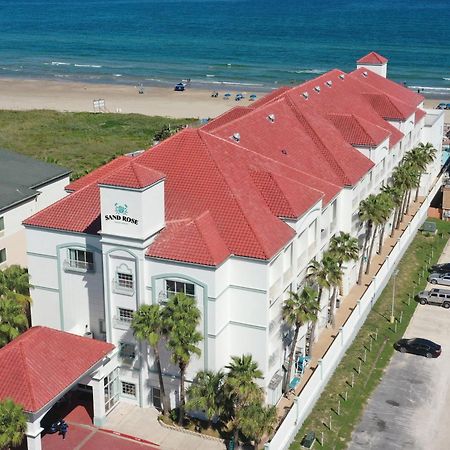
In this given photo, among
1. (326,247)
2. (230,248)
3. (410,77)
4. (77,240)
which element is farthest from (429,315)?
(410,77)

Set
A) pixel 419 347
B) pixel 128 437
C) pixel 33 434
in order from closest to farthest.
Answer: pixel 33 434 < pixel 128 437 < pixel 419 347

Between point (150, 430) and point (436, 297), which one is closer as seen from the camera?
point (150, 430)

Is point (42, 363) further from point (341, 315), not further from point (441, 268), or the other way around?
point (441, 268)

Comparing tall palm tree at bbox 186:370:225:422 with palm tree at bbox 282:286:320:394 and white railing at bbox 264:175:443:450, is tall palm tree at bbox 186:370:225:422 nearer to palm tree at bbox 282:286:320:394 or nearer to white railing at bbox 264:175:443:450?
white railing at bbox 264:175:443:450

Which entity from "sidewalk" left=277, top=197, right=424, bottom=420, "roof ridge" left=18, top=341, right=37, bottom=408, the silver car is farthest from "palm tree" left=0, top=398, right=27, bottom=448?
the silver car

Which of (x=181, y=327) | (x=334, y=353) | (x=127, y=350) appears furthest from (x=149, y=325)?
(x=334, y=353)
